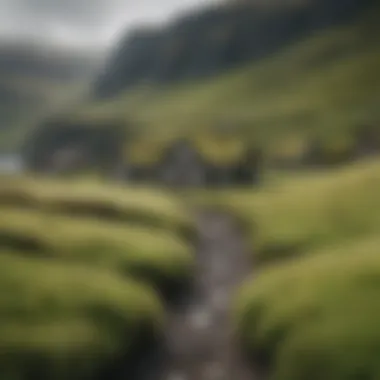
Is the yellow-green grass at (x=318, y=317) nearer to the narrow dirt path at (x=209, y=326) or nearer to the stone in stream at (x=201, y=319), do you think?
the narrow dirt path at (x=209, y=326)

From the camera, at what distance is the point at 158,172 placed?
376ft

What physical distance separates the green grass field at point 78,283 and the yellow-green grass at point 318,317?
6314mm

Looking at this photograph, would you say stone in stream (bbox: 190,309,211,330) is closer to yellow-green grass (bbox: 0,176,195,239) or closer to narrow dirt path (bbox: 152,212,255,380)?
narrow dirt path (bbox: 152,212,255,380)

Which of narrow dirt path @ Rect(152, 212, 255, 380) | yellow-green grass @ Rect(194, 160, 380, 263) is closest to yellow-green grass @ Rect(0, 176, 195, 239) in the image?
narrow dirt path @ Rect(152, 212, 255, 380)

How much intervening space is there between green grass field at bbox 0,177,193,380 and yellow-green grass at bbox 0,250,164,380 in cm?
5

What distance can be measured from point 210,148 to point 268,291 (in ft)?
259

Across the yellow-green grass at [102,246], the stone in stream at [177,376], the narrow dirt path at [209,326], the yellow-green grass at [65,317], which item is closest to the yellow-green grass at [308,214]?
the narrow dirt path at [209,326]

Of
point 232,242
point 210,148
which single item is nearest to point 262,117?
point 210,148

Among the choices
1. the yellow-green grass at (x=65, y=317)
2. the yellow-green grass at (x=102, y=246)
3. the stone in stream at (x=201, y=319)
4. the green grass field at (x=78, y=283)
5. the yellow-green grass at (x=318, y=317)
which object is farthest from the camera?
the yellow-green grass at (x=102, y=246)

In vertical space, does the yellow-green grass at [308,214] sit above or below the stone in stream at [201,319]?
above

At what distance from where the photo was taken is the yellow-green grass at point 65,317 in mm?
27047

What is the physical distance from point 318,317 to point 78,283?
14142mm

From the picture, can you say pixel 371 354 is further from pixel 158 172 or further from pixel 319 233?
pixel 158 172

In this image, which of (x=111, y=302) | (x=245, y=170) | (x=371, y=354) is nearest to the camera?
(x=371, y=354)
